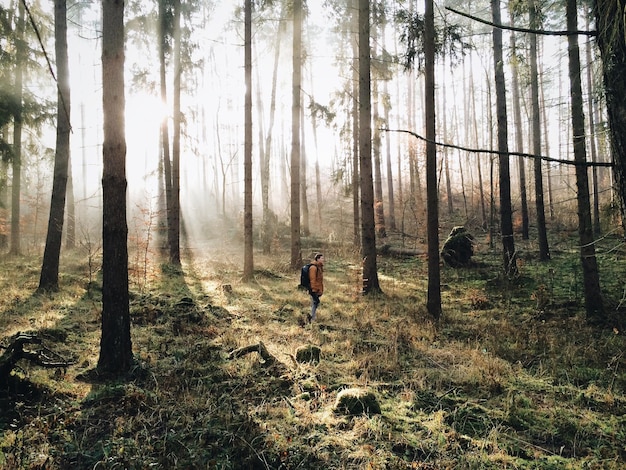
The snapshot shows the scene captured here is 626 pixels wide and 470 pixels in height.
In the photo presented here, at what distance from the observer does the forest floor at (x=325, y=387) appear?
347 centimetres

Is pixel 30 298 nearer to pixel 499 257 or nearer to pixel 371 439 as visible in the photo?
pixel 371 439

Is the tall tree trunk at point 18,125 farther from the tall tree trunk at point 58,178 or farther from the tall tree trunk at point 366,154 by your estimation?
the tall tree trunk at point 366,154

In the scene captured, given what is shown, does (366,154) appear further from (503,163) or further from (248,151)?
(503,163)

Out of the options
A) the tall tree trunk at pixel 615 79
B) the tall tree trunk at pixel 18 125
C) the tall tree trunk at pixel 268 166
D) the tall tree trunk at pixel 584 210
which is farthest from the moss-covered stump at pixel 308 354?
the tall tree trunk at pixel 268 166

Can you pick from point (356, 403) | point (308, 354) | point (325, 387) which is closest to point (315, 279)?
point (308, 354)

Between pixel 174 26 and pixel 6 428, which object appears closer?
pixel 6 428

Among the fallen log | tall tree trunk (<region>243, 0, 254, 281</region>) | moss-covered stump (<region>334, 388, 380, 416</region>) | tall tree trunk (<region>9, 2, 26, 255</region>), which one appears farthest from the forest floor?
tall tree trunk (<region>9, 2, 26, 255</region>)

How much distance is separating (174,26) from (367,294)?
43.4 feet

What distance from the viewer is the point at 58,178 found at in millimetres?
9828

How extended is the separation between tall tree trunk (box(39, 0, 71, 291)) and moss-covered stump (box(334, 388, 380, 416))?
30.0 ft

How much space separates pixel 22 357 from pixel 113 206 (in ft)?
7.13

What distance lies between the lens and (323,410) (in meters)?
4.33

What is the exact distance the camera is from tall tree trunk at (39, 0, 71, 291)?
9773 mm

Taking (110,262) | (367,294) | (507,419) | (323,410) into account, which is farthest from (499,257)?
(110,262)
